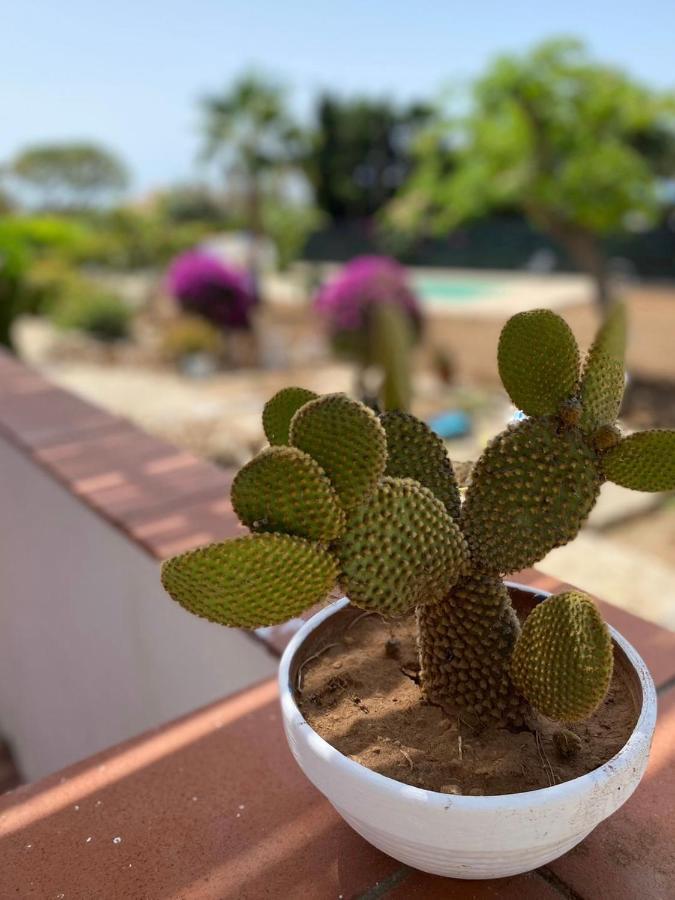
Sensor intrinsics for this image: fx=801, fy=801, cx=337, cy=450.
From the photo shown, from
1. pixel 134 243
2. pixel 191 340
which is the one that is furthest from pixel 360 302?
pixel 134 243

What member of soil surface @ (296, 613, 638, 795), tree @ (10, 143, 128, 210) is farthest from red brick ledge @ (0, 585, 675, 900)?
tree @ (10, 143, 128, 210)

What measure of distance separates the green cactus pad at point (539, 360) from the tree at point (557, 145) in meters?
6.24

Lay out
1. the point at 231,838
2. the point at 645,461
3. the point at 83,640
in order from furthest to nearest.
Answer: the point at 83,640 → the point at 231,838 → the point at 645,461

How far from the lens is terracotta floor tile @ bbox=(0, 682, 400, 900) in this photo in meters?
0.77

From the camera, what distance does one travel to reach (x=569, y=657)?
23.6 inches

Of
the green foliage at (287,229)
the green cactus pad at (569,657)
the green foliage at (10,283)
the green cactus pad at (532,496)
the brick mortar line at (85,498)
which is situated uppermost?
the green cactus pad at (532,496)

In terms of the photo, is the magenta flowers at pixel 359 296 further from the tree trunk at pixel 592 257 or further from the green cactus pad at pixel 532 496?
the green cactus pad at pixel 532 496

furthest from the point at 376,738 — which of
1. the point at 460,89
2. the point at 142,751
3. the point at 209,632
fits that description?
the point at 460,89

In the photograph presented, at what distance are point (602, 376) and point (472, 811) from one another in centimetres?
37

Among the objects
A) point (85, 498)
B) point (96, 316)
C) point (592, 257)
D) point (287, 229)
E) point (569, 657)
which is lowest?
point (287, 229)

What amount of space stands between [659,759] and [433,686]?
314 millimetres

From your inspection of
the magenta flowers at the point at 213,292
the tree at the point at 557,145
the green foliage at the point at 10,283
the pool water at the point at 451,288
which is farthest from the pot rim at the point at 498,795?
the pool water at the point at 451,288

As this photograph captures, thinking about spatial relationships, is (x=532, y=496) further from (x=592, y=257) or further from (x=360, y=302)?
(x=592, y=257)

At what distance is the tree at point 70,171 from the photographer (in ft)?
141
